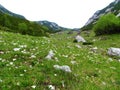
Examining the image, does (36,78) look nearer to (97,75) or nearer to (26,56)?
(26,56)

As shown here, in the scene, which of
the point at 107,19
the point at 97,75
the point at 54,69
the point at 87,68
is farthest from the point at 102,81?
the point at 107,19

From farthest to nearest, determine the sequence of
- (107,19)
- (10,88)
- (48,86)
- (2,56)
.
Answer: (107,19), (2,56), (48,86), (10,88)

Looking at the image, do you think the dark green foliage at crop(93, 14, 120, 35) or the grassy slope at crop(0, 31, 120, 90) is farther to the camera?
the dark green foliage at crop(93, 14, 120, 35)

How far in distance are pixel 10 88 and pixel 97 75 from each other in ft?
25.1

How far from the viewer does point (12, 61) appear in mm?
17734

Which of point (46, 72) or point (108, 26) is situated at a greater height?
point (46, 72)

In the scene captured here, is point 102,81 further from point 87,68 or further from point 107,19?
point 107,19

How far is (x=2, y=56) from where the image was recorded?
1852 cm

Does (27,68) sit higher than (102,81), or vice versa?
(27,68)

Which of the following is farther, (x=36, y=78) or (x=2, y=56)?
(x=2, y=56)

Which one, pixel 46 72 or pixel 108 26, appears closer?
pixel 46 72

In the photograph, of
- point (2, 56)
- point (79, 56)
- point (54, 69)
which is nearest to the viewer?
point (54, 69)

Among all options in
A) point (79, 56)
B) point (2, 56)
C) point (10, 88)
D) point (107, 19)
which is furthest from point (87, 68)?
point (107, 19)

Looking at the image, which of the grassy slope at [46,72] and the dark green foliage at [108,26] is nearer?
the grassy slope at [46,72]
